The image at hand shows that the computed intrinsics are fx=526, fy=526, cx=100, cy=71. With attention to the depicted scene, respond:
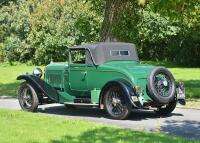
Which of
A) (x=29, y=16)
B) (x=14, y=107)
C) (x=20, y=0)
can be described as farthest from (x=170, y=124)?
(x=20, y=0)

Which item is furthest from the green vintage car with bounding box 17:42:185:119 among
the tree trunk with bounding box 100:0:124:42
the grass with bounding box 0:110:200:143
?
the tree trunk with bounding box 100:0:124:42

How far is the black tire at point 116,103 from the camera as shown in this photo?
11570 millimetres

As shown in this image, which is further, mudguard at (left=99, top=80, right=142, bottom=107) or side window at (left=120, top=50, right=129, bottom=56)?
side window at (left=120, top=50, right=129, bottom=56)

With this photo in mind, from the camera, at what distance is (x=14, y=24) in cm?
4006

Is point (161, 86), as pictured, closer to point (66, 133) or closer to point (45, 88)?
point (45, 88)

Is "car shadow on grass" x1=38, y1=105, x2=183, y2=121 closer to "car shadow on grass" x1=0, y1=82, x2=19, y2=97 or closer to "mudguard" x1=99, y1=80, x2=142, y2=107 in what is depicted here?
"mudguard" x1=99, y1=80, x2=142, y2=107

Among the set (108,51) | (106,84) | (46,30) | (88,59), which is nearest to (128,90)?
(106,84)

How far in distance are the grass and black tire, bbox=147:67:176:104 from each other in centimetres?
183

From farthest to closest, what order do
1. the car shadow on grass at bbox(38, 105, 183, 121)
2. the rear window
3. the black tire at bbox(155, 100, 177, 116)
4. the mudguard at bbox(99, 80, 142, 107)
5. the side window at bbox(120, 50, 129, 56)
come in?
the side window at bbox(120, 50, 129, 56)
the rear window
the black tire at bbox(155, 100, 177, 116)
the car shadow on grass at bbox(38, 105, 183, 121)
the mudguard at bbox(99, 80, 142, 107)

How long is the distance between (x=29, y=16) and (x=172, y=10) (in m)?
27.5

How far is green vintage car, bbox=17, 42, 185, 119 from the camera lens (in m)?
11.6

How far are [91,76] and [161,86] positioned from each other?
5.61 feet

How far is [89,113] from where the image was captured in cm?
1313

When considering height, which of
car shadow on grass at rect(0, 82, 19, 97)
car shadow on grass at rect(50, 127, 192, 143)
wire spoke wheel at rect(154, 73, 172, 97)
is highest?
wire spoke wheel at rect(154, 73, 172, 97)
